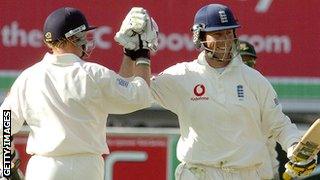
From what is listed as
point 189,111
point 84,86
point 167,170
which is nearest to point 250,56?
point 167,170

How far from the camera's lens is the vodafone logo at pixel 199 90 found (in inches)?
232

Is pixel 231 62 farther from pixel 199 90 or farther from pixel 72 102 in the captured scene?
pixel 72 102

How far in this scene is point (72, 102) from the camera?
5.50 meters

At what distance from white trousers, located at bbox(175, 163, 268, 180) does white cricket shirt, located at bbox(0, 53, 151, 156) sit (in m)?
0.48

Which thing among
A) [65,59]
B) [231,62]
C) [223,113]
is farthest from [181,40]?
[65,59]

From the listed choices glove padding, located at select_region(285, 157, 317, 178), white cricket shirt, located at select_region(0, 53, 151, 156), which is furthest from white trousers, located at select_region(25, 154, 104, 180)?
glove padding, located at select_region(285, 157, 317, 178)

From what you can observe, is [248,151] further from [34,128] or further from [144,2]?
[144,2]

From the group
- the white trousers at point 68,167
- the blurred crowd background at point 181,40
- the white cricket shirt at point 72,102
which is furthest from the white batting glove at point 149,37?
the blurred crowd background at point 181,40

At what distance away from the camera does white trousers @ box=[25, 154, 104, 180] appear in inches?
216

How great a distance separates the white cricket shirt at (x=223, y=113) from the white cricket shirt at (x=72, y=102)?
34 cm

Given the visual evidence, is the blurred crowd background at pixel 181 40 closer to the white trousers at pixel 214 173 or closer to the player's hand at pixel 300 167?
the white trousers at pixel 214 173

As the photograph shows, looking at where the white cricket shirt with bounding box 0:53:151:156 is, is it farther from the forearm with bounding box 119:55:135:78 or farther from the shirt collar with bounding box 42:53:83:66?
the forearm with bounding box 119:55:135:78

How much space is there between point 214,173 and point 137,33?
2.64ft

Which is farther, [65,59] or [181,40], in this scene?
[181,40]
